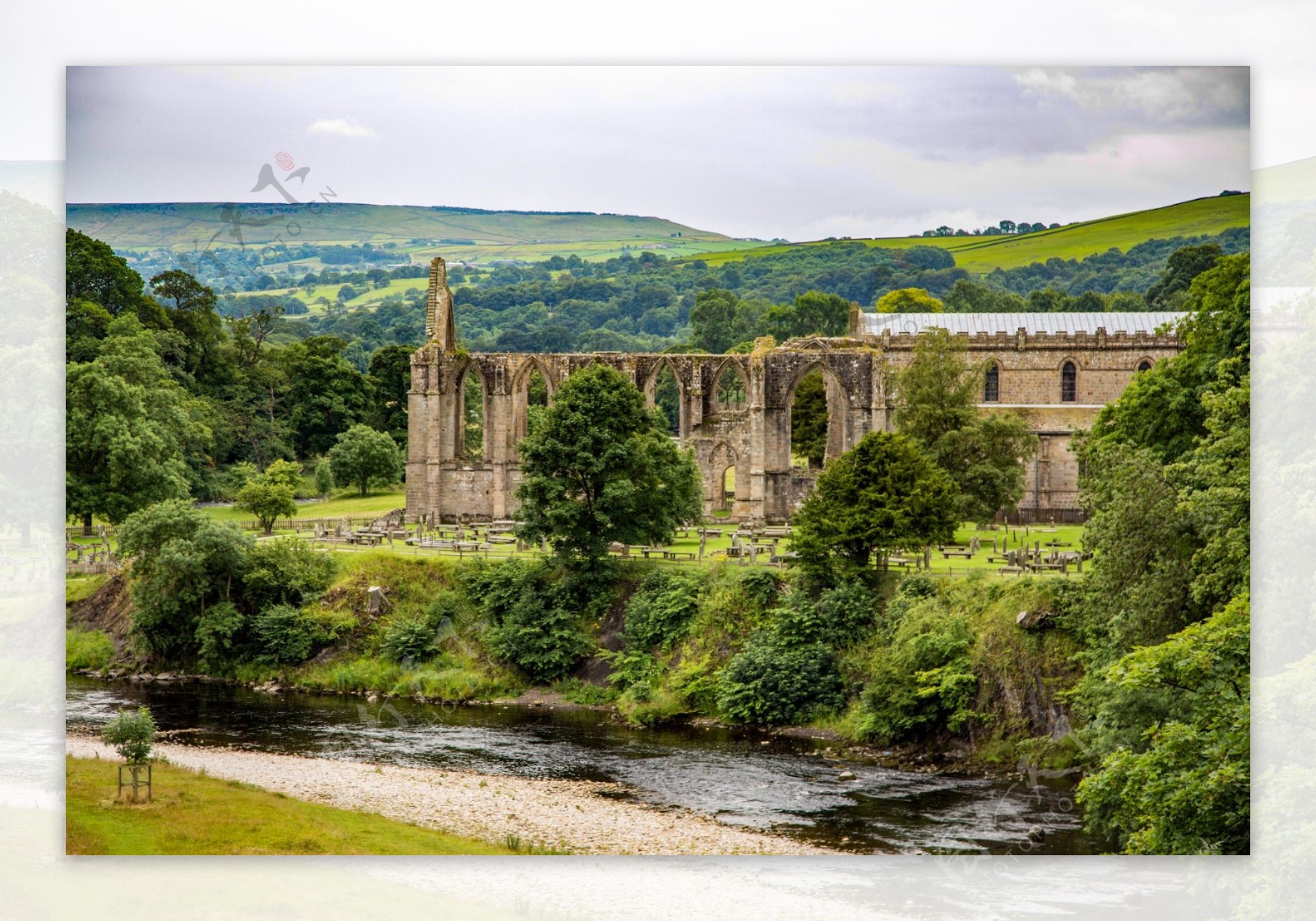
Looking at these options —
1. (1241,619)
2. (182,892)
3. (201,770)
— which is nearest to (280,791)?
(201,770)

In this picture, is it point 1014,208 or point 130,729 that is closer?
point 130,729

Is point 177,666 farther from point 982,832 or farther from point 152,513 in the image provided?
point 982,832

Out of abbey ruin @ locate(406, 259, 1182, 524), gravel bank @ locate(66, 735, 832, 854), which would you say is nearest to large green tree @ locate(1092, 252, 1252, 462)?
abbey ruin @ locate(406, 259, 1182, 524)

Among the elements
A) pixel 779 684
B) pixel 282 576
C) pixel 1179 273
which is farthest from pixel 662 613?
pixel 1179 273

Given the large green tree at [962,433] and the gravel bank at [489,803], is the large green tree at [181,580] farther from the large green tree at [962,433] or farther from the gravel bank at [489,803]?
the large green tree at [962,433]

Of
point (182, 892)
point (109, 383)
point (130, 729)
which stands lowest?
point (182, 892)

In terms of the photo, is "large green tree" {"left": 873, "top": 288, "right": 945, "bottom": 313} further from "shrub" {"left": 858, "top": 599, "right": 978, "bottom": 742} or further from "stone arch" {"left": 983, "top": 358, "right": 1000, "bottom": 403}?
"shrub" {"left": 858, "top": 599, "right": 978, "bottom": 742}

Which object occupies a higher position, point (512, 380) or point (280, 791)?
point (512, 380)

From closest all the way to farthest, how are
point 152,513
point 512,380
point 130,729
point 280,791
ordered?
Answer: point 130,729 < point 280,791 < point 152,513 < point 512,380
